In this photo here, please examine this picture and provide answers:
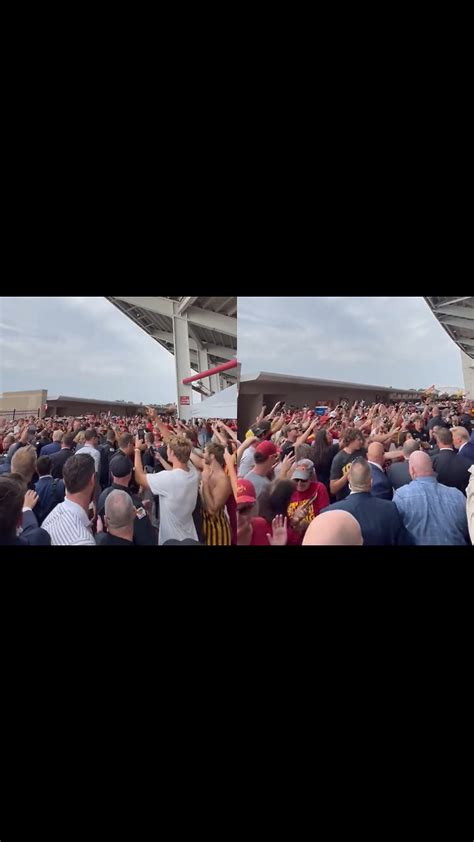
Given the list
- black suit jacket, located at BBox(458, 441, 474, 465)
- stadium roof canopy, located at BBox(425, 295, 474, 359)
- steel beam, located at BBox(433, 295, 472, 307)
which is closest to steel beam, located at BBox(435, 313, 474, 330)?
stadium roof canopy, located at BBox(425, 295, 474, 359)

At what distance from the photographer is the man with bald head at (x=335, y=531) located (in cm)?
220

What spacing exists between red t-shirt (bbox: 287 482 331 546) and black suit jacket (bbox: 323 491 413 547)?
95mm

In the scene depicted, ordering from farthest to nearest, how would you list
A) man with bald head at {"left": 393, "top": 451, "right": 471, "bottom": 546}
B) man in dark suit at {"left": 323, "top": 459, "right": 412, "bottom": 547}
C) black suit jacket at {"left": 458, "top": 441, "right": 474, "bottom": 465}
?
black suit jacket at {"left": 458, "top": 441, "right": 474, "bottom": 465}
man with bald head at {"left": 393, "top": 451, "right": 471, "bottom": 546}
man in dark suit at {"left": 323, "top": 459, "right": 412, "bottom": 547}

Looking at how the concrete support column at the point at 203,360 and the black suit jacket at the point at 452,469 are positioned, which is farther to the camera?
the concrete support column at the point at 203,360

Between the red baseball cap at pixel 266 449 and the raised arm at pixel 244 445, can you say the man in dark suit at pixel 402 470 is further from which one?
the raised arm at pixel 244 445

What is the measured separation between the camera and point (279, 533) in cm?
232

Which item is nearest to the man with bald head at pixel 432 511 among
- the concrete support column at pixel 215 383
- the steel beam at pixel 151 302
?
the concrete support column at pixel 215 383

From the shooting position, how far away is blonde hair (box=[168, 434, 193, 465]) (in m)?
2.49

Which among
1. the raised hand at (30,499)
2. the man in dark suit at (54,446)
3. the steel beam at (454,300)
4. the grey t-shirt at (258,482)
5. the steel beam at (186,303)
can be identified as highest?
the steel beam at (186,303)

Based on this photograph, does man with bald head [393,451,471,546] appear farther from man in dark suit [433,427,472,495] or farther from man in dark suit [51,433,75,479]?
man in dark suit [51,433,75,479]

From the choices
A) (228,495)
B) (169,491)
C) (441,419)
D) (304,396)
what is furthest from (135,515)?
(441,419)

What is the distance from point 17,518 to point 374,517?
2017 millimetres

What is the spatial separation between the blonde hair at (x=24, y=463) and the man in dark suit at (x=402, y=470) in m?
2.23

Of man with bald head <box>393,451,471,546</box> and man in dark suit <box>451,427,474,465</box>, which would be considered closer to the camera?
man with bald head <box>393,451,471,546</box>
